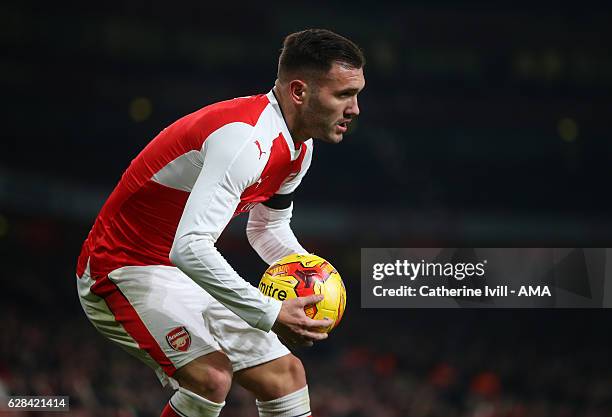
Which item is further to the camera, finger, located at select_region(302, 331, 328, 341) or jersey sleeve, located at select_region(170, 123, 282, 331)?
finger, located at select_region(302, 331, 328, 341)

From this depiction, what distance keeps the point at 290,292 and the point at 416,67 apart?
19992 millimetres

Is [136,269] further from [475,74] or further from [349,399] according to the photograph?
[475,74]

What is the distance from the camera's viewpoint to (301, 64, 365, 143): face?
139 inches

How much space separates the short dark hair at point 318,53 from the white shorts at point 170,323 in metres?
1.04

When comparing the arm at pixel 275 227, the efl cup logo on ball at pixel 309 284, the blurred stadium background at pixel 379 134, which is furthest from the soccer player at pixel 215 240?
the blurred stadium background at pixel 379 134

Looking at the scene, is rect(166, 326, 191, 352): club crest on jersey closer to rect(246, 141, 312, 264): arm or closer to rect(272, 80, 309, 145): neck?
rect(246, 141, 312, 264): arm

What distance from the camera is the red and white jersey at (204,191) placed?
3.11m

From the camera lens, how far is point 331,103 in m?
3.56

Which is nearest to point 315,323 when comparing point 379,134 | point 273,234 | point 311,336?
point 311,336

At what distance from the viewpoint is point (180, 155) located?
3492 mm

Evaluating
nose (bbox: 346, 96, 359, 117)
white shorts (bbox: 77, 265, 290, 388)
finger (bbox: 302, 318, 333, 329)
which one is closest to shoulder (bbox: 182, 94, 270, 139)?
nose (bbox: 346, 96, 359, 117)

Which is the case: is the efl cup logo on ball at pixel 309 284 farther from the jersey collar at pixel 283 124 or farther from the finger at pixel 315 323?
the jersey collar at pixel 283 124

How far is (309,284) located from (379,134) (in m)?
19.4

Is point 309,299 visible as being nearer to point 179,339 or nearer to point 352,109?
point 179,339
